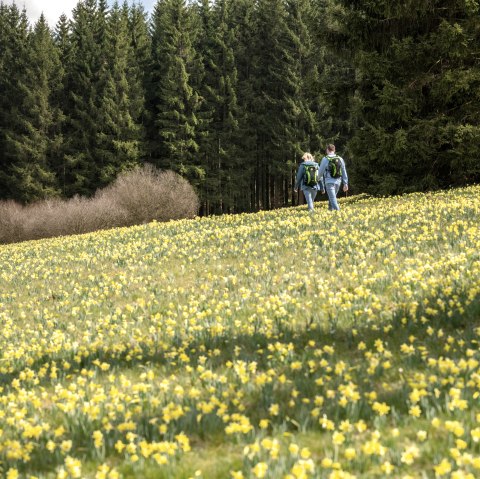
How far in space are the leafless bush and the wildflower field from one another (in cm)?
2322

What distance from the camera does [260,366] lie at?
4957mm

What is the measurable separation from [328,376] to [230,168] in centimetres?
4656

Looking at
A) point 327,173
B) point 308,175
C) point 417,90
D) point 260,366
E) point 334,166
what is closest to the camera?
point 260,366

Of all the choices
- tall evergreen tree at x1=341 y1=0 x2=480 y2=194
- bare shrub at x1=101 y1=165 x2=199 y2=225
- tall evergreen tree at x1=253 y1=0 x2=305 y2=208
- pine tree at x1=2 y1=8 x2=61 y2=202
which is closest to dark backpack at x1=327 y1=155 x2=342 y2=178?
tall evergreen tree at x1=341 y1=0 x2=480 y2=194

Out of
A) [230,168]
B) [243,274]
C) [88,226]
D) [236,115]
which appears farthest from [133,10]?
[243,274]

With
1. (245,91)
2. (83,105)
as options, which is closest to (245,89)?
(245,91)

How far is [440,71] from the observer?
20719 millimetres

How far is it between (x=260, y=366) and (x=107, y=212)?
29933 mm

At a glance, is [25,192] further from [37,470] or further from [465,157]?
[37,470]

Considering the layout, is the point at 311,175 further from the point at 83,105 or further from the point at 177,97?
the point at 83,105

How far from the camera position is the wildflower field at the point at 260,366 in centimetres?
330

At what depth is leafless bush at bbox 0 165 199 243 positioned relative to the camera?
110 feet

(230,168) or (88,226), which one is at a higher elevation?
(230,168)

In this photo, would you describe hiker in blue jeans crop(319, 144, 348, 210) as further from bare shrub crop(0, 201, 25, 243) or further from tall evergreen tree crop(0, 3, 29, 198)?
tall evergreen tree crop(0, 3, 29, 198)
